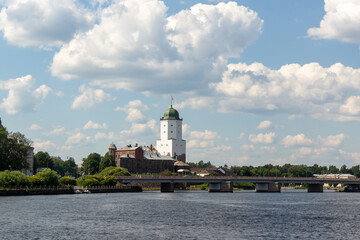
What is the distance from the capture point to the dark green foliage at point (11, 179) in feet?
442

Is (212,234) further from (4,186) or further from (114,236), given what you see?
(4,186)

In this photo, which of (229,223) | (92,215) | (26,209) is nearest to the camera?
(229,223)

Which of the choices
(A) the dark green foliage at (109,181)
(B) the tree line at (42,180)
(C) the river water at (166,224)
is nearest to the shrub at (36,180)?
(B) the tree line at (42,180)

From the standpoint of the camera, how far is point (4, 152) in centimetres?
15175

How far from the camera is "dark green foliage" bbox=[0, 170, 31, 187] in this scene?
442 feet

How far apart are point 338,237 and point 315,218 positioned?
82.5 ft

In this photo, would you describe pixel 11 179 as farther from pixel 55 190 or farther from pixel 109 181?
pixel 109 181

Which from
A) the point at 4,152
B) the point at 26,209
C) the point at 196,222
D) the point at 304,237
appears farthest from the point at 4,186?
the point at 304,237

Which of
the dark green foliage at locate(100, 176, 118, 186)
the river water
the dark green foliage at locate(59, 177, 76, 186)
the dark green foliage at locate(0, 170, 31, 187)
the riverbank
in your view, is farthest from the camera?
the dark green foliage at locate(100, 176, 118, 186)

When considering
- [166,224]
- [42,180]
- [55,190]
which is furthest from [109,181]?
[166,224]

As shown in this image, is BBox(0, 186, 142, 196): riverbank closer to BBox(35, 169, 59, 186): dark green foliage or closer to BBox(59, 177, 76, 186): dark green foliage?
BBox(35, 169, 59, 186): dark green foliage

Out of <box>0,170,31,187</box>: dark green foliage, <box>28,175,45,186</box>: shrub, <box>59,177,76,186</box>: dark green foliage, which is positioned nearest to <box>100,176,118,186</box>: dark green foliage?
<box>59,177,76,186</box>: dark green foliage

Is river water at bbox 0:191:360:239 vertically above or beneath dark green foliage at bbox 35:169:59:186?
beneath

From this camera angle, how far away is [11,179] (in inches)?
5359
